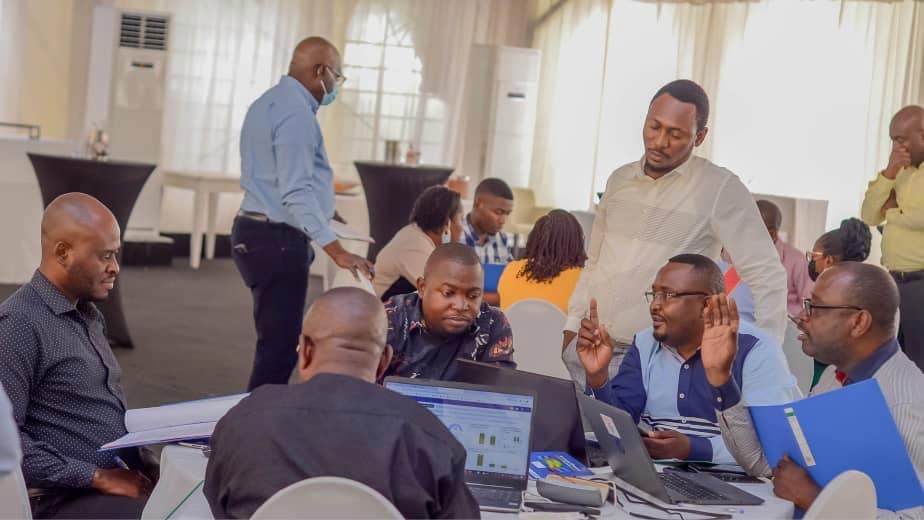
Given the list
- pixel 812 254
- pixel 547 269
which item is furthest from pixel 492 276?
pixel 812 254

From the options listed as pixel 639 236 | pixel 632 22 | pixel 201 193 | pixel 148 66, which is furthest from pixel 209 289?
pixel 639 236

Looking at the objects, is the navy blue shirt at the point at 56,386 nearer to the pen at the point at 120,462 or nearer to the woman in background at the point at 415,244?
the pen at the point at 120,462

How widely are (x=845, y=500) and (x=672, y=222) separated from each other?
1659mm

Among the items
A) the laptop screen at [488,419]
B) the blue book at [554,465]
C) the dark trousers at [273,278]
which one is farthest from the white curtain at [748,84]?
the laptop screen at [488,419]

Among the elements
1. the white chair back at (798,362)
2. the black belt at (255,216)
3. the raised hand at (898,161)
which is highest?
the raised hand at (898,161)

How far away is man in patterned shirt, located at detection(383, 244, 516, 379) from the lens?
11.3 ft

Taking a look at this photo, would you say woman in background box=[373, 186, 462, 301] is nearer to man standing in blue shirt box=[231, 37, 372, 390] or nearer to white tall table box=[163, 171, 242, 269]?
man standing in blue shirt box=[231, 37, 372, 390]

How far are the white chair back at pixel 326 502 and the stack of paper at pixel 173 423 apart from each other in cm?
86

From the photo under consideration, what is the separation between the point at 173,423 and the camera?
280 centimetres

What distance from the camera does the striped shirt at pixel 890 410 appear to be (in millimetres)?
2699

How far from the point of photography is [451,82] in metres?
13.4

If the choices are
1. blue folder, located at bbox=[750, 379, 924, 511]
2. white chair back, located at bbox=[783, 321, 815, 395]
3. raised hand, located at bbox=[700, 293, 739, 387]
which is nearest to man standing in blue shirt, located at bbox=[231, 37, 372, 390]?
white chair back, located at bbox=[783, 321, 815, 395]

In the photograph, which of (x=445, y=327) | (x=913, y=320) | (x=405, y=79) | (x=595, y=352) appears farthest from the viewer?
(x=405, y=79)

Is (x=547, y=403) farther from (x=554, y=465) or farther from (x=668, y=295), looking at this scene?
(x=668, y=295)
